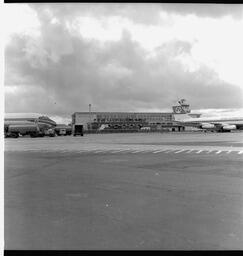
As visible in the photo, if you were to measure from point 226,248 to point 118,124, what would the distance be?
415ft

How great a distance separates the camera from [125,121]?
442 feet

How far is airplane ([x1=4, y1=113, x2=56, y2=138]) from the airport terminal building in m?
54.8

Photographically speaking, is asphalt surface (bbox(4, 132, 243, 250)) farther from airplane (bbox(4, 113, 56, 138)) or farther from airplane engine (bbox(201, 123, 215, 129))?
airplane engine (bbox(201, 123, 215, 129))

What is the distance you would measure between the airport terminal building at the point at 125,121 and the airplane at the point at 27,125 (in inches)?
2158

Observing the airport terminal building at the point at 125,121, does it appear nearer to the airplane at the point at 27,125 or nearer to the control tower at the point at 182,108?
the control tower at the point at 182,108

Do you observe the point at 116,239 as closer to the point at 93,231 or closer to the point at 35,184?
the point at 93,231

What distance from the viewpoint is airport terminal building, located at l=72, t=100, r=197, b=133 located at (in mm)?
129125

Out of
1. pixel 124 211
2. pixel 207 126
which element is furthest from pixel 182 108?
pixel 124 211

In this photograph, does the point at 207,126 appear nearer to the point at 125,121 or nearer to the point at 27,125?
the point at 125,121

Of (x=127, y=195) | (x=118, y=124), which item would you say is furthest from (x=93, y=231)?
(x=118, y=124)

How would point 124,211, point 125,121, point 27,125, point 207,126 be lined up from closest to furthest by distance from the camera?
point 124,211 → point 27,125 → point 207,126 → point 125,121

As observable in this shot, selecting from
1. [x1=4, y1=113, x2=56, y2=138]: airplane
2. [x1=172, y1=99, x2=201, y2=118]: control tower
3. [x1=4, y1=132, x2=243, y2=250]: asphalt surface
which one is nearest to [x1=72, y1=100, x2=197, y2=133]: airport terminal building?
[x1=172, y1=99, x2=201, y2=118]: control tower

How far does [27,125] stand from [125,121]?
72.5 m

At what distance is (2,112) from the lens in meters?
4.81
